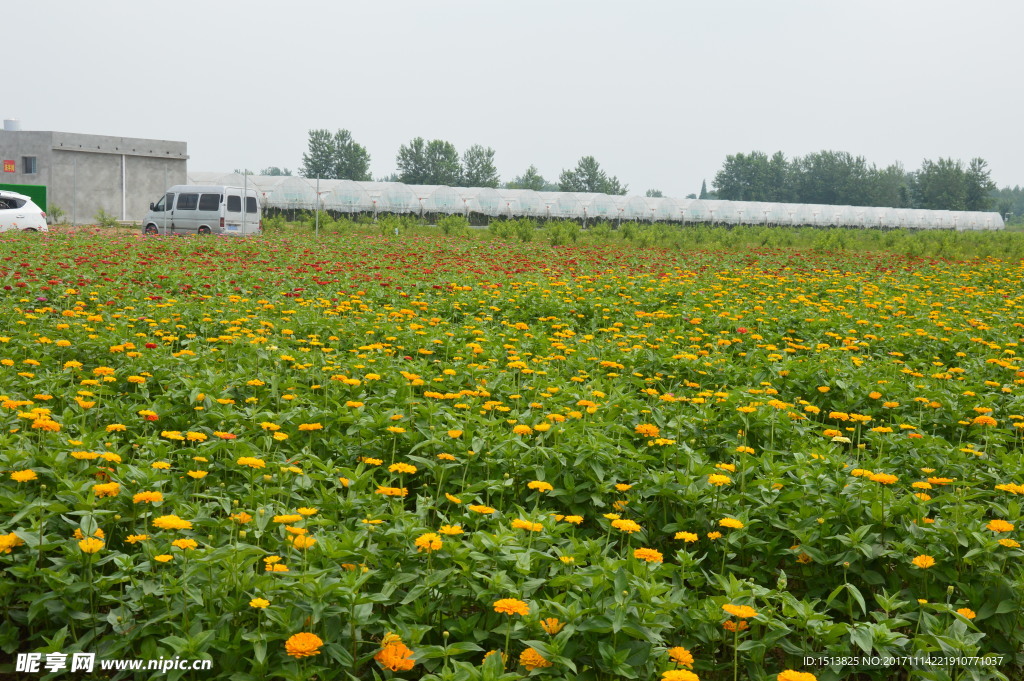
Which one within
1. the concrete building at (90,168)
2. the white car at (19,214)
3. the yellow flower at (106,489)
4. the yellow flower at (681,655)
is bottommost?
the yellow flower at (681,655)

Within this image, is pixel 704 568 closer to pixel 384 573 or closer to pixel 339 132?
pixel 384 573

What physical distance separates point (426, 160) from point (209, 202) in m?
70.5

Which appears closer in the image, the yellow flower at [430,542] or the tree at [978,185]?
the yellow flower at [430,542]

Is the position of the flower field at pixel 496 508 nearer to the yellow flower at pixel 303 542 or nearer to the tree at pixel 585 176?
the yellow flower at pixel 303 542

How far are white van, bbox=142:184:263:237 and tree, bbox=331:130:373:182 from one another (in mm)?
67587

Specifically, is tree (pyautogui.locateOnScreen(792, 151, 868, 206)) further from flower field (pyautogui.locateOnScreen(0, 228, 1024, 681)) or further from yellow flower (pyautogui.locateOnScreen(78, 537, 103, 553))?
yellow flower (pyautogui.locateOnScreen(78, 537, 103, 553))

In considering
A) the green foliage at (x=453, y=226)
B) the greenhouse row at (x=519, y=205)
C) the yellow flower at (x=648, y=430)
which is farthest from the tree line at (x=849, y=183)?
the yellow flower at (x=648, y=430)

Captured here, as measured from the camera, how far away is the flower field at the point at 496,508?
2506 mm

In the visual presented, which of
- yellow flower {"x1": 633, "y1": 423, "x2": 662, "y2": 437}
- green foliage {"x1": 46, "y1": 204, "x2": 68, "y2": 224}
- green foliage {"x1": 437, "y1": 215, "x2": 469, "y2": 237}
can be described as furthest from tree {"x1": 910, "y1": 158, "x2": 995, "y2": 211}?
yellow flower {"x1": 633, "y1": 423, "x2": 662, "y2": 437}

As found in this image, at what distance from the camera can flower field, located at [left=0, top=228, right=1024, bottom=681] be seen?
8.22 ft

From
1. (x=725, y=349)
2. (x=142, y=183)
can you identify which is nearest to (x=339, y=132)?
(x=142, y=183)

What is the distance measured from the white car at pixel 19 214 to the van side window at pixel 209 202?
5.15 meters

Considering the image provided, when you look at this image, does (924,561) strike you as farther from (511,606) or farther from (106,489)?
(106,489)

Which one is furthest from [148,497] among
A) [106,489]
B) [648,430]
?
[648,430]
